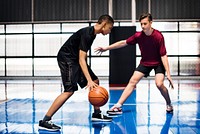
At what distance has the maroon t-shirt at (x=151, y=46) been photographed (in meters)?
4.82

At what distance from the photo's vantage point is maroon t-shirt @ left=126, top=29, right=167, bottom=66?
482 centimetres

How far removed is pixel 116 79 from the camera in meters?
11.1

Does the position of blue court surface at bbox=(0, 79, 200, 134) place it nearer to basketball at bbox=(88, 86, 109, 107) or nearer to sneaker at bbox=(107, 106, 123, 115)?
sneaker at bbox=(107, 106, 123, 115)

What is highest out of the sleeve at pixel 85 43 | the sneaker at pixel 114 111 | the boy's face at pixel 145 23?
the boy's face at pixel 145 23

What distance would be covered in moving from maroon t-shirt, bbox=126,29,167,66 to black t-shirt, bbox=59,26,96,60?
1.30m

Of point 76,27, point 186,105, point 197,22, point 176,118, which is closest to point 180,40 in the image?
point 197,22

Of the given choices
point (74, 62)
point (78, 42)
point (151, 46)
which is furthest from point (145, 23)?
point (74, 62)

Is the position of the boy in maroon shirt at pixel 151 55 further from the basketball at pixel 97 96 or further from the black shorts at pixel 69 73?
the black shorts at pixel 69 73

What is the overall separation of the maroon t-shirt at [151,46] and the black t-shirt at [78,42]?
1298mm

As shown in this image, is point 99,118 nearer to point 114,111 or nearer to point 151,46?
point 114,111

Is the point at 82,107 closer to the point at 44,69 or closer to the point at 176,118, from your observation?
the point at 176,118

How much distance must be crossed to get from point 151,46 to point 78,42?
1.40 meters

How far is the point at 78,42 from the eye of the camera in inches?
150

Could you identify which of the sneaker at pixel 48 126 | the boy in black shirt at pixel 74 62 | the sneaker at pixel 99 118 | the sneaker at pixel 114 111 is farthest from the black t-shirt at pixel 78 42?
the sneaker at pixel 114 111
